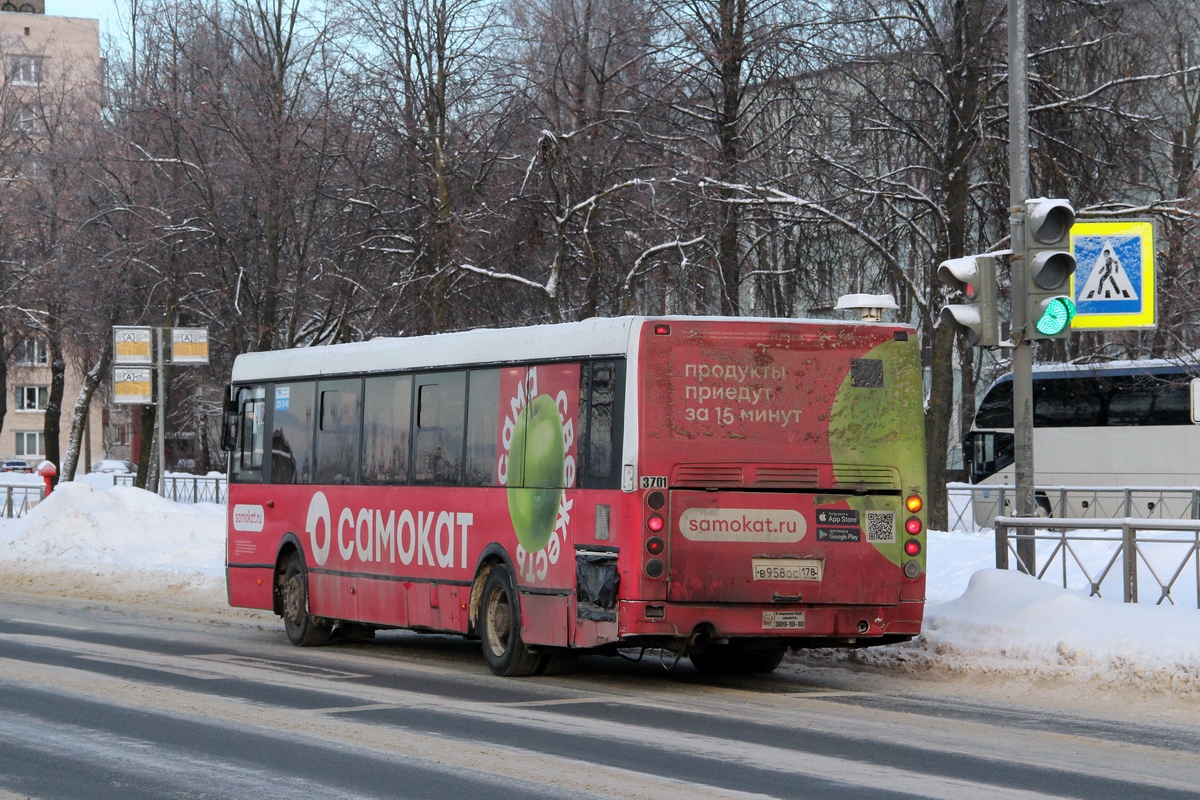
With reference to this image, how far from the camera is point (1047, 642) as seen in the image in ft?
42.0

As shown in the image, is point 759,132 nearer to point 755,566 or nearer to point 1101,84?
point 1101,84

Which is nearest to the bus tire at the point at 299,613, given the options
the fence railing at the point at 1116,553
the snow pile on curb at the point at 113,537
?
the fence railing at the point at 1116,553

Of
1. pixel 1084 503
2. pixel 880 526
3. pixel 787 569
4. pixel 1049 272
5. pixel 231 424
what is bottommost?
pixel 787 569

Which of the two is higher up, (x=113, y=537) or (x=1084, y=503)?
(x=1084, y=503)

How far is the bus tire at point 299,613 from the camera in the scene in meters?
15.9

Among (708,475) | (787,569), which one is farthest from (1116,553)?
(708,475)

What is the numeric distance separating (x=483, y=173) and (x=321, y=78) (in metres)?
5.98

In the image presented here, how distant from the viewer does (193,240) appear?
3397cm

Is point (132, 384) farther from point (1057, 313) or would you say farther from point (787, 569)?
point (787, 569)

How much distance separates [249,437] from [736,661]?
6.26 m

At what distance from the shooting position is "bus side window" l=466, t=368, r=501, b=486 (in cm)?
1341

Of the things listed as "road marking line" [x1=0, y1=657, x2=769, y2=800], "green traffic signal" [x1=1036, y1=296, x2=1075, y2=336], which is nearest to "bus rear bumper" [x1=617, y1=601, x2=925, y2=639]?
"road marking line" [x1=0, y1=657, x2=769, y2=800]

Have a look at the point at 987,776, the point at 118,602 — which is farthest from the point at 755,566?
the point at 118,602

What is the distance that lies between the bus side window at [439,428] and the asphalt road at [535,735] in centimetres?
160
